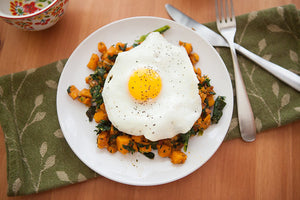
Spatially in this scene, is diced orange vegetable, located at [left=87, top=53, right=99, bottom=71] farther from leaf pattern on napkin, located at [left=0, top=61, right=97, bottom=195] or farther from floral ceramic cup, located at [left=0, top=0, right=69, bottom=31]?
floral ceramic cup, located at [left=0, top=0, right=69, bottom=31]

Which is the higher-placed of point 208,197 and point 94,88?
point 94,88

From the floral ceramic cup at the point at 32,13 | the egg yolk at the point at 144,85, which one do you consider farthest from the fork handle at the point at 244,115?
the floral ceramic cup at the point at 32,13

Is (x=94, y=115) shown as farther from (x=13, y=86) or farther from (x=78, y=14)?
(x=78, y=14)

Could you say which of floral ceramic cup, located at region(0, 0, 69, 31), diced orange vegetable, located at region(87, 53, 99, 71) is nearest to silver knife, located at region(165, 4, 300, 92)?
diced orange vegetable, located at region(87, 53, 99, 71)

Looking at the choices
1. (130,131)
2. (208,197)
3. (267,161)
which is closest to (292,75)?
(267,161)

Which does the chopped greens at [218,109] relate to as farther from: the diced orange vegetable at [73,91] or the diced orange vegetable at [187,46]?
the diced orange vegetable at [73,91]

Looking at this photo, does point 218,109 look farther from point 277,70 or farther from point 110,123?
point 110,123
